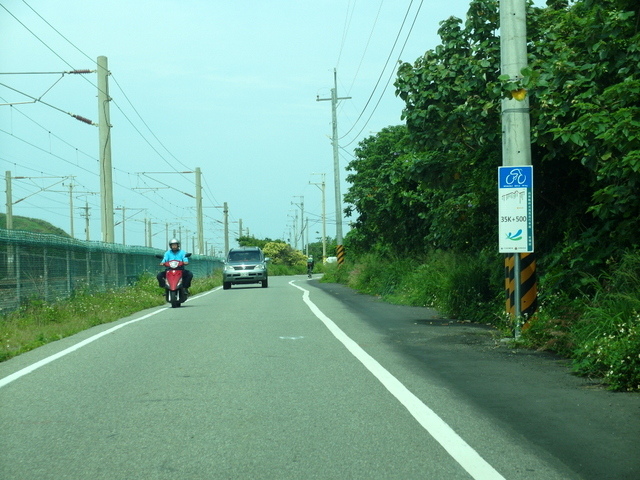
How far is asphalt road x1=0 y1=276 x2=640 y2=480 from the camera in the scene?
18.4 feet

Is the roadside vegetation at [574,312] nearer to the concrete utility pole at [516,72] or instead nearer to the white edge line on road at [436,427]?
the concrete utility pole at [516,72]

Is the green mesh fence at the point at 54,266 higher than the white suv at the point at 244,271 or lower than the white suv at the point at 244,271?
higher

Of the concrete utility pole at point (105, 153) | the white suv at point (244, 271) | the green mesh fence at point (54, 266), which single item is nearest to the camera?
the green mesh fence at point (54, 266)

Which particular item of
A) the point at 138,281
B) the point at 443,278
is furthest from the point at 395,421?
the point at 138,281

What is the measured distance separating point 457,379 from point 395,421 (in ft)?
7.42

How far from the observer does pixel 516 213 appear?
485 inches

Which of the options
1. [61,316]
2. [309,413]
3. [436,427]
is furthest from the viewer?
[61,316]

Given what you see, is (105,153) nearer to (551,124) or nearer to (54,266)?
(54,266)

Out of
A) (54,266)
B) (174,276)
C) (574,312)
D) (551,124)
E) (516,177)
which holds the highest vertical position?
(551,124)

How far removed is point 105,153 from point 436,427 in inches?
949

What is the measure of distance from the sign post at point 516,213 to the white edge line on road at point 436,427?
2.84m

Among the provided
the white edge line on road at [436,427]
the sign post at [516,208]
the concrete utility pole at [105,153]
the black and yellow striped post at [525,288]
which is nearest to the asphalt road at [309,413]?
the white edge line on road at [436,427]

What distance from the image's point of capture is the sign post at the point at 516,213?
481 inches

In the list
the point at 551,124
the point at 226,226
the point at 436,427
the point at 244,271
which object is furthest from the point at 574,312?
the point at 226,226
